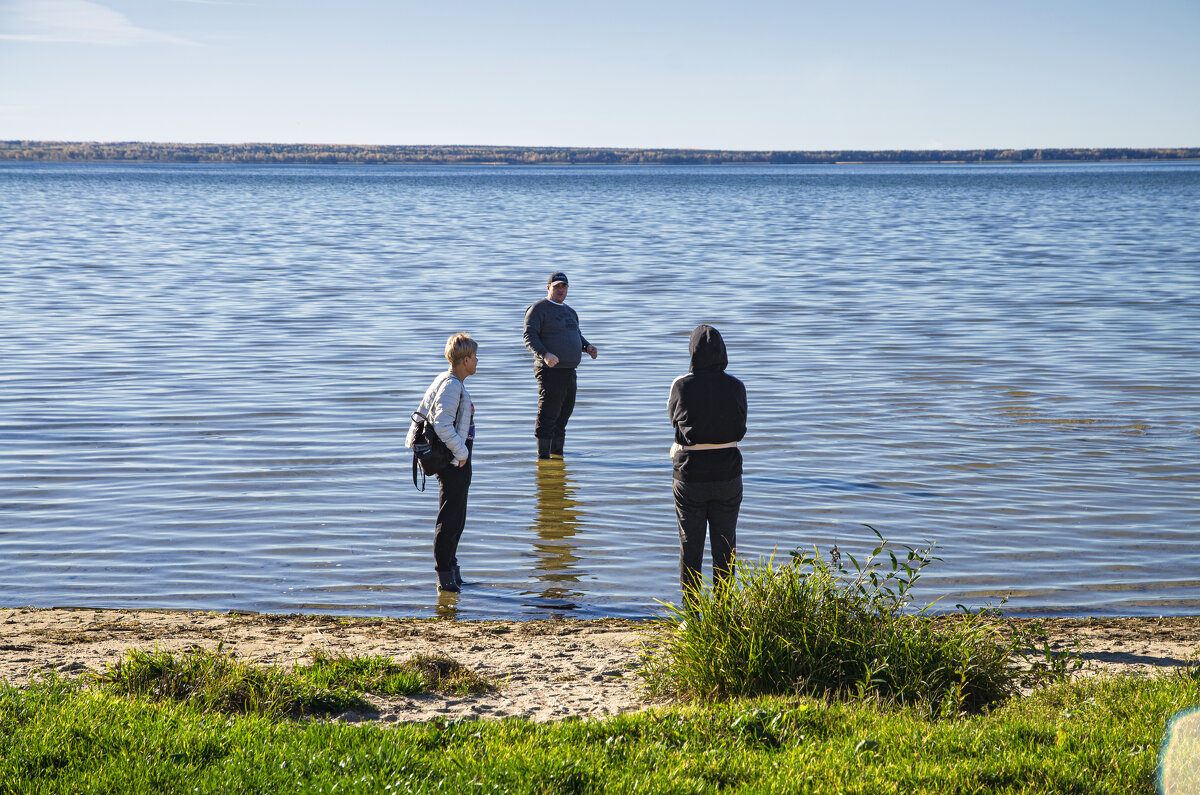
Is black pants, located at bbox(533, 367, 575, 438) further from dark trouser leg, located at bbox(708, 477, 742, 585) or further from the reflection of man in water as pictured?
dark trouser leg, located at bbox(708, 477, 742, 585)

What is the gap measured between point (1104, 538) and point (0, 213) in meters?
63.2

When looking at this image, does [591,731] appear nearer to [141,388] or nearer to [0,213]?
[141,388]

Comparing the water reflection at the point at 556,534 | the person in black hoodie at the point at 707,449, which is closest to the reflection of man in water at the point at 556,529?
the water reflection at the point at 556,534

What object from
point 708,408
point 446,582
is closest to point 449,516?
point 446,582

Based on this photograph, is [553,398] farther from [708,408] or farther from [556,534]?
[708,408]

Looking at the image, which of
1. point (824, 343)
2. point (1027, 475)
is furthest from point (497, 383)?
point (1027, 475)

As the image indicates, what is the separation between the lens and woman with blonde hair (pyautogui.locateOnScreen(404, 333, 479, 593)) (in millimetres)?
7750

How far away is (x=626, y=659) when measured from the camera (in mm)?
6277

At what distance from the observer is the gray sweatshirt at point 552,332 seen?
11.2m

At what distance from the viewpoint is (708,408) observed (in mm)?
6512

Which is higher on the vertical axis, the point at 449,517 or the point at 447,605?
the point at 449,517

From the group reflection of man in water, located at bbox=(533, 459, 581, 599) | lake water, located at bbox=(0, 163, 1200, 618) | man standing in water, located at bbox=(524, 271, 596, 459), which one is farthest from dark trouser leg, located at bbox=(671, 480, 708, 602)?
man standing in water, located at bbox=(524, 271, 596, 459)

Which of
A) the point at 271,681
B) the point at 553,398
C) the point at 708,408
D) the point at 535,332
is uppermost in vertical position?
the point at 708,408

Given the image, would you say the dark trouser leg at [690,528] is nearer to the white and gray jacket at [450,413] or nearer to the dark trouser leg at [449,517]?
the white and gray jacket at [450,413]
